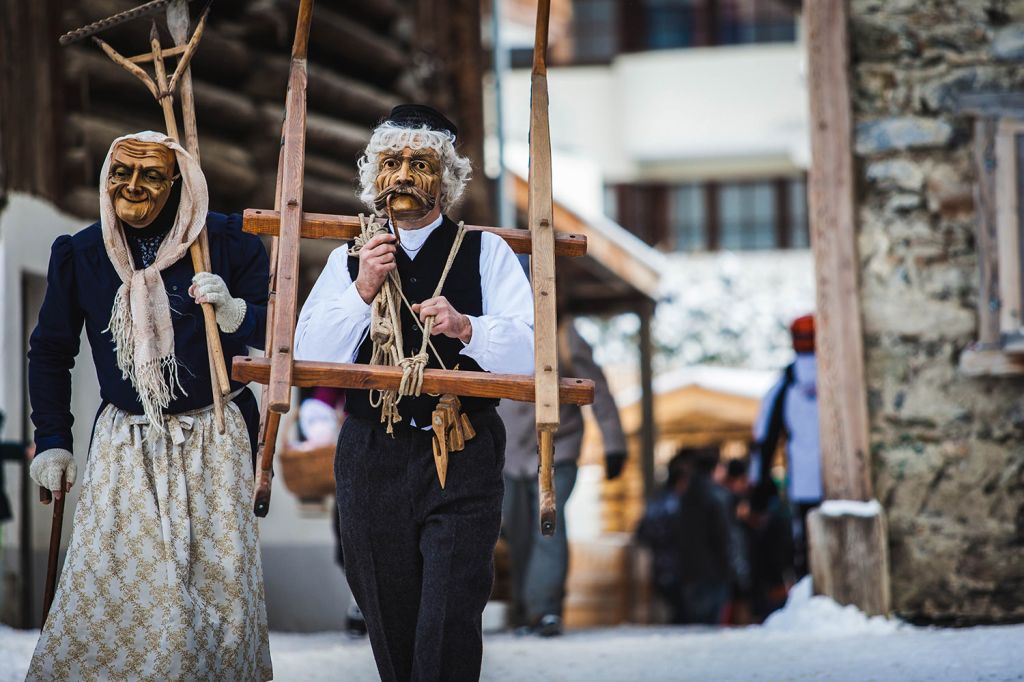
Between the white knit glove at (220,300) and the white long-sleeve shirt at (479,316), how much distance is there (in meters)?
0.29

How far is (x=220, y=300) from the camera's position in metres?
4.43

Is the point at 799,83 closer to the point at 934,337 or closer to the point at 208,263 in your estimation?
the point at 934,337

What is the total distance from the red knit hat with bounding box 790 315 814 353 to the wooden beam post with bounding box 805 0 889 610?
697 mm

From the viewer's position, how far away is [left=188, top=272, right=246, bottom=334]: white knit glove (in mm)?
4406

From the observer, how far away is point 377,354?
4184 millimetres

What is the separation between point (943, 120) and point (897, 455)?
5.14 ft

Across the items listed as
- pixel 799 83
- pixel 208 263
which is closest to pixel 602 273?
pixel 208 263

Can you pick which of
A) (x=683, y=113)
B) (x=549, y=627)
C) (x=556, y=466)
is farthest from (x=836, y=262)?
(x=683, y=113)

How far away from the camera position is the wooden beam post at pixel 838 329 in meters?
7.05

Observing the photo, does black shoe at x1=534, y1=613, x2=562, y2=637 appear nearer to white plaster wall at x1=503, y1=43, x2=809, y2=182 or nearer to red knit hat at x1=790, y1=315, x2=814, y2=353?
red knit hat at x1=790, y1=315, x2=814, y2=353

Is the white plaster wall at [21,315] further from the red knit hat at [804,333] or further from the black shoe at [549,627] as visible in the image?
the red knit hat at [804,333]

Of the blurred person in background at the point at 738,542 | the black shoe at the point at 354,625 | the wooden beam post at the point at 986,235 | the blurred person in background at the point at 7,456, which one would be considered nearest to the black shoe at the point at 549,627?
the black shoe at the point at 354,625

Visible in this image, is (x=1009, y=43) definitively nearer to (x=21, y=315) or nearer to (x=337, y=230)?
(x=337, y=230)

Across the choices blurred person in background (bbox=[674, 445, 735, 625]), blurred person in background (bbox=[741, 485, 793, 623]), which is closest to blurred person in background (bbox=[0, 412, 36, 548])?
blurred person in background (bbox=[674, 445, 735, 625])
